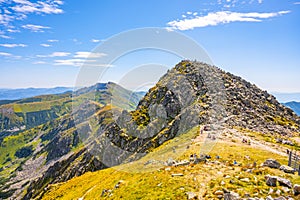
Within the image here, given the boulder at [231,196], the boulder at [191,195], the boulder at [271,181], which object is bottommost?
the boulder at [191,195]

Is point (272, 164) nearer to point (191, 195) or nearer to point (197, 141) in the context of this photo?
point (191, 195)

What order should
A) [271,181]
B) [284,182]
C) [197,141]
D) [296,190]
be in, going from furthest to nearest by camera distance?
[197,141] → [271,181] → [284,182] → [296,190]

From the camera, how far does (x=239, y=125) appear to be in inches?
2842

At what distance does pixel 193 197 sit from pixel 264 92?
329 feet

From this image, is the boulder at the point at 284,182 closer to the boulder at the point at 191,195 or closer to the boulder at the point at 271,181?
the boulder at the point at 271,181

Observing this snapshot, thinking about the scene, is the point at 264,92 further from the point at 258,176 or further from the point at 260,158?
the point at 258,176

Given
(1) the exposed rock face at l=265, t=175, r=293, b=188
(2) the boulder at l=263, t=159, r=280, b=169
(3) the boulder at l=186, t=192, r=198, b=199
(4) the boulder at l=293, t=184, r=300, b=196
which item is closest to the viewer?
(4) the boulder at l=293, t=184, r=300, b=196

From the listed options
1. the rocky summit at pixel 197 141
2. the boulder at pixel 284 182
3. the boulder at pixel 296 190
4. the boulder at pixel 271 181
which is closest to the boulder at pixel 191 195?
the rocky summit at pixel 197 141

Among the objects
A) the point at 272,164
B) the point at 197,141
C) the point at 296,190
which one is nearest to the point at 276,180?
the point at 296,190

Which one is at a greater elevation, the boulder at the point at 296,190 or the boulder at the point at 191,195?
the boulder at the point at 296,190

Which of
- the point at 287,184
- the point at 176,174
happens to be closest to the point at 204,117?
the point at 176,174

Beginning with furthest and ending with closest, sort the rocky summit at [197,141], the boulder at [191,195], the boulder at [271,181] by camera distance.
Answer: the rocky summit at [197,141] → the boulder at [271,181] → the boulder at [191,195]

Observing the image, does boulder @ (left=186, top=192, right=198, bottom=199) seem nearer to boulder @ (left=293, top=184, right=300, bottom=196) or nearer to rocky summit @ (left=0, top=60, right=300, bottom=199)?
rocky summit @ (left=0, top=60, right=300, bottom=199)

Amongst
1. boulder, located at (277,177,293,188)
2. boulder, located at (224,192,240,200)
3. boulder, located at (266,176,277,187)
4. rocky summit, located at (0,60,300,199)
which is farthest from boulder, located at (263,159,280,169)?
boulder, located at (224,192,240,200)
